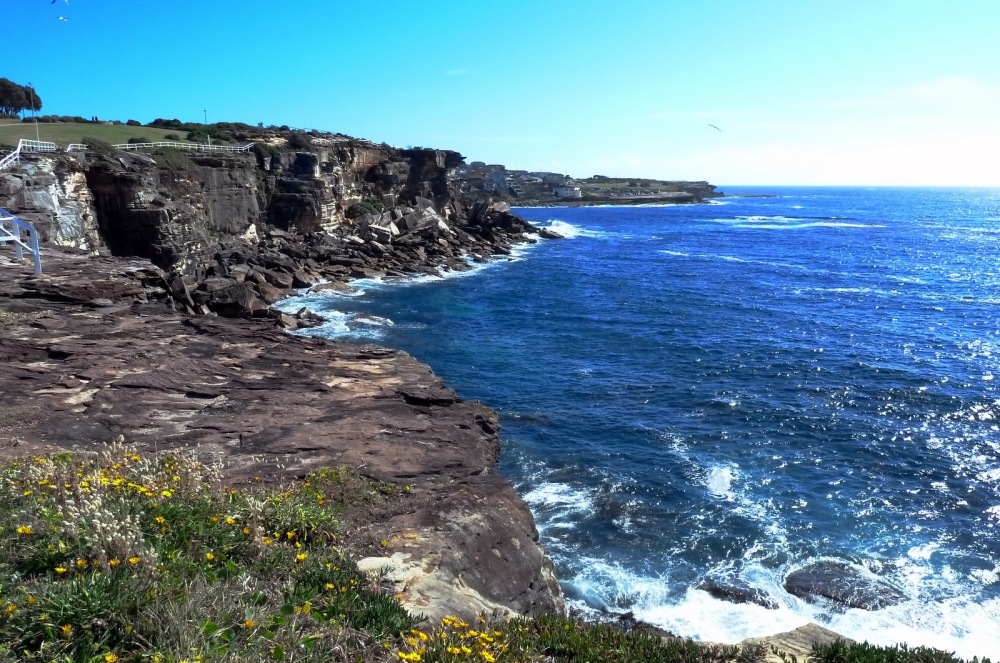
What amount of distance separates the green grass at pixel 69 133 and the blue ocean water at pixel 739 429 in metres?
25.2

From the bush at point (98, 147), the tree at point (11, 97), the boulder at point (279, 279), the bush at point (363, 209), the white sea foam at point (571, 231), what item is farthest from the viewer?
the white sea foam at point (571, 231)

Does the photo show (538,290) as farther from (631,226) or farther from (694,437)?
(631,226)

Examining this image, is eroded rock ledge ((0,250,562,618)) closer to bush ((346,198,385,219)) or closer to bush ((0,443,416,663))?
bush ((0,443,416,663))

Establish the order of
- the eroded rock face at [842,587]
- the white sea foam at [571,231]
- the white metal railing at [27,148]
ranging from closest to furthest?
the eroded rock face at [842,587]
the white metal railing at [27,148]
the white sea foam at [571,231]

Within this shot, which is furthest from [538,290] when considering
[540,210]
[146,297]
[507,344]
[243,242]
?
[540,210]

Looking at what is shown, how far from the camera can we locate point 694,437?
22.1 m

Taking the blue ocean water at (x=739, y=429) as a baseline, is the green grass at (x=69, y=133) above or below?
above

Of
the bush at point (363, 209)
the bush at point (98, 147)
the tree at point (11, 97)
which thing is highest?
the tree at point (11, 97)

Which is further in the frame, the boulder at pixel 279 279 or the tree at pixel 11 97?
the tree at pixel 11 97

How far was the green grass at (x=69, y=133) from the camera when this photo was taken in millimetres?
46662

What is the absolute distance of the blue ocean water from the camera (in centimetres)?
1476

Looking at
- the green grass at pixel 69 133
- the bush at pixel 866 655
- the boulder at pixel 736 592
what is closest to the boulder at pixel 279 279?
the green grass at pixel 69 133

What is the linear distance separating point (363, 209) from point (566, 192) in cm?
11228

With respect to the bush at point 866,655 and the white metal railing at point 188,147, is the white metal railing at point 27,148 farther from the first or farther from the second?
the bush at point 866,655
